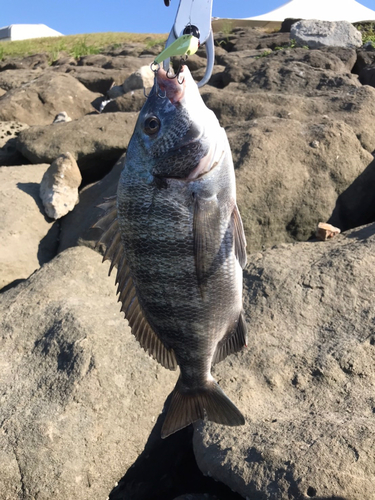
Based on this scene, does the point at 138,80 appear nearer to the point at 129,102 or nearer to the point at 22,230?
the point at 129,102

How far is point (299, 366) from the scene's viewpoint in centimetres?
360

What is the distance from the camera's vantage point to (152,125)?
1.98 m

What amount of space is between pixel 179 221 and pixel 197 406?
94 centimetres

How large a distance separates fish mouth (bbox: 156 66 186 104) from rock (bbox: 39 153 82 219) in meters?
4.51

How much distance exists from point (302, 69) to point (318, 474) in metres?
6.83

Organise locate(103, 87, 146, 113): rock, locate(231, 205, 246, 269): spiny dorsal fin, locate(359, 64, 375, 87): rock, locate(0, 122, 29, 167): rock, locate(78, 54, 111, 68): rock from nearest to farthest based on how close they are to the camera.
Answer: locate(231, 205, 246, 269): spiny dorsal fin
locate(0, 122, 29, 167): rock
locate(103, 87, 146, 113): rock
locate(359, 64, 375, 87): rock
locate(78, 54, 111, 68): rock

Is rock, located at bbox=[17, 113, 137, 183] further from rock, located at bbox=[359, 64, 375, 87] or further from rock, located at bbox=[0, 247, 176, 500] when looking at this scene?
rock, located at bbox=[359, 64, 375, 87]

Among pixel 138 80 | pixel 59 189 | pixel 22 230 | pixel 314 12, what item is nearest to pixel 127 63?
pixel 138 80

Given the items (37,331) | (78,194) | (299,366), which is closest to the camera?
(299,366)

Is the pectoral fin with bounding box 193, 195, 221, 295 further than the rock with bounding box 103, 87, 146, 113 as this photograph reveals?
No

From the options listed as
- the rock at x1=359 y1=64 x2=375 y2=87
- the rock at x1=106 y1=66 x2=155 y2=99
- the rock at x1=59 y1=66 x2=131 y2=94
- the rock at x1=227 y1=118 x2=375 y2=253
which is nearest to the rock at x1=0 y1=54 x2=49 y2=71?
the rock at x1=59 y1=66 x2=131 y2=94

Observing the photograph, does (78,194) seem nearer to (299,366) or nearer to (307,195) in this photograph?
(307,195)

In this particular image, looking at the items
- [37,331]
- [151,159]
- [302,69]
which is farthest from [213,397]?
[302,69]

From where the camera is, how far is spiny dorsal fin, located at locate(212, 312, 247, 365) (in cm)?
225
